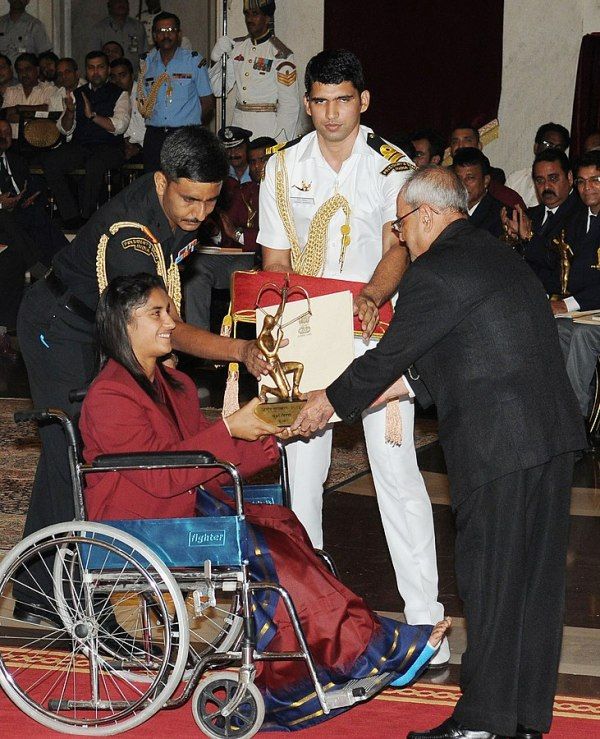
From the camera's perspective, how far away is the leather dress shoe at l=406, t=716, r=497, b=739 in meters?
2.75

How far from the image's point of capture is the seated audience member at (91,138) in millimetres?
9867

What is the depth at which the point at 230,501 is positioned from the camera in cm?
323

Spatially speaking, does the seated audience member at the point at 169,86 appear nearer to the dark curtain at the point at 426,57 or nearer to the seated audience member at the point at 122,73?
the seated audience member at the point at 122,73

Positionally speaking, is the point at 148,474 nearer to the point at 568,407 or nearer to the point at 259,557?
the point at 259,557

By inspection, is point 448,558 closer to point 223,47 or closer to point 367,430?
point 367,430

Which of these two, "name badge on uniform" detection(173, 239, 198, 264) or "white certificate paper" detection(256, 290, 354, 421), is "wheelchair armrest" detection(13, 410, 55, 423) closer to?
"white certificate paper" detection(256, 290, 354, 421)

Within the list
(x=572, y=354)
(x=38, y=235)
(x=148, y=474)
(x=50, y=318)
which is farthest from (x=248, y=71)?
(x=148, y=474)

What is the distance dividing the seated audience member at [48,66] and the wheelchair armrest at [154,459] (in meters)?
8.63

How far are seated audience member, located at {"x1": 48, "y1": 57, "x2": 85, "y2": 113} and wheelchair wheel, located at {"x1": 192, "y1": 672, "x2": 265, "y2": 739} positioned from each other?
821 cm

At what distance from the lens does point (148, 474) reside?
9.71 ft

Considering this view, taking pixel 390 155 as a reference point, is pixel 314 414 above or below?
below

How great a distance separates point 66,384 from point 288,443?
0.65 metres

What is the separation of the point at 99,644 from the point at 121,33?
941 cm

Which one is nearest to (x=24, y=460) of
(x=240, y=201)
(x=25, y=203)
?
(x=240, y=201)
